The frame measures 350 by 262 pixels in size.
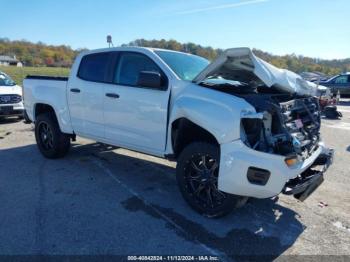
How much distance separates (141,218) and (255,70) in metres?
2.17

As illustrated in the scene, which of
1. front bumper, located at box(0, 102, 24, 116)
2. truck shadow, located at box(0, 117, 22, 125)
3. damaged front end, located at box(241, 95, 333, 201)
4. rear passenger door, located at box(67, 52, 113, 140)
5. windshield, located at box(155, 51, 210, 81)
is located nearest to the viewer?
damaged front end, located at box(241, 95, 333, 201)

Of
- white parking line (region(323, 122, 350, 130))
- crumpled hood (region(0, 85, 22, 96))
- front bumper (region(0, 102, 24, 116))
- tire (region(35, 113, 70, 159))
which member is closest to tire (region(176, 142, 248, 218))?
tire (region(35, 113, 70, 159))

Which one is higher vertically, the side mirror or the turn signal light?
the side mirror

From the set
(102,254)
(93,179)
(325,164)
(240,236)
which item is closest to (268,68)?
(325,164)

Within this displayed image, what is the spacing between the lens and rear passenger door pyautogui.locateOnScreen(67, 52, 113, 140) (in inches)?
209

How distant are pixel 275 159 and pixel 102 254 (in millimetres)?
1930

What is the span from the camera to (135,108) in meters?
4.74

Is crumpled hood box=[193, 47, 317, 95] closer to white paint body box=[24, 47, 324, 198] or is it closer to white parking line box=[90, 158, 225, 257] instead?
white paint body box=[24, 47, 324, 198]

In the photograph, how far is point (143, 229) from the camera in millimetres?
3748

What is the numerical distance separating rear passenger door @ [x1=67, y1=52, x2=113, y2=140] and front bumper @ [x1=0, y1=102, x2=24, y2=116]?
5904 millimetres

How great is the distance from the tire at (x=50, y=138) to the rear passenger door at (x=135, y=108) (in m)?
1.47

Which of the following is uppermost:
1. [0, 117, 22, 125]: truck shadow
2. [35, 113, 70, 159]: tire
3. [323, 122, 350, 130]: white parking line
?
[35, 113, 70, 159]: tire

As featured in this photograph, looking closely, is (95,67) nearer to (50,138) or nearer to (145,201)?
(50,138)

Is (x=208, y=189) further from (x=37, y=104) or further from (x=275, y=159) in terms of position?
(x=37, y=104)
